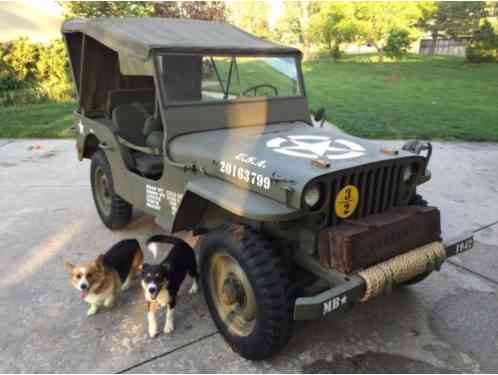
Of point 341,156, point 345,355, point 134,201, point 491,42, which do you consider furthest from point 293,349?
point 491,42

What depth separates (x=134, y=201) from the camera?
12.8ft

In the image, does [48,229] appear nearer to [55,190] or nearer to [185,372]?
[55,190]

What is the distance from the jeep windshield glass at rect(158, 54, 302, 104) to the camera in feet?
Answer: 11.2

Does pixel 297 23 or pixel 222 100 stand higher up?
pixel 297 23

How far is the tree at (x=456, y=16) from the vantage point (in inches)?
1054

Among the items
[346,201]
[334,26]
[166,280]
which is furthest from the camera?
[334,26]

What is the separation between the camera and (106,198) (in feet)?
15.6

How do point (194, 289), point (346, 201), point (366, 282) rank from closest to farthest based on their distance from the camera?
1. point (366, 282)
2. point (346, 201)
3. point (194, 289)

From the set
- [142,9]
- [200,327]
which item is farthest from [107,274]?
[142,9]

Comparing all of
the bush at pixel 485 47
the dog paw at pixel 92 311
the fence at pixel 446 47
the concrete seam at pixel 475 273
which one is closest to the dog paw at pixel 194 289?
the dog paw at pixel 92 311

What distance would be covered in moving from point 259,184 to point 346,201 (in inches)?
19.8

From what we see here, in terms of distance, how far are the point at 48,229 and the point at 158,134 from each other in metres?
1.92

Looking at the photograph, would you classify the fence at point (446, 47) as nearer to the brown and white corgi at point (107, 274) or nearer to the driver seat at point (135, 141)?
the driver seat at point (135, 141)

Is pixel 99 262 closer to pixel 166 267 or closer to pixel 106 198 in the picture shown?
pixel 166 267
